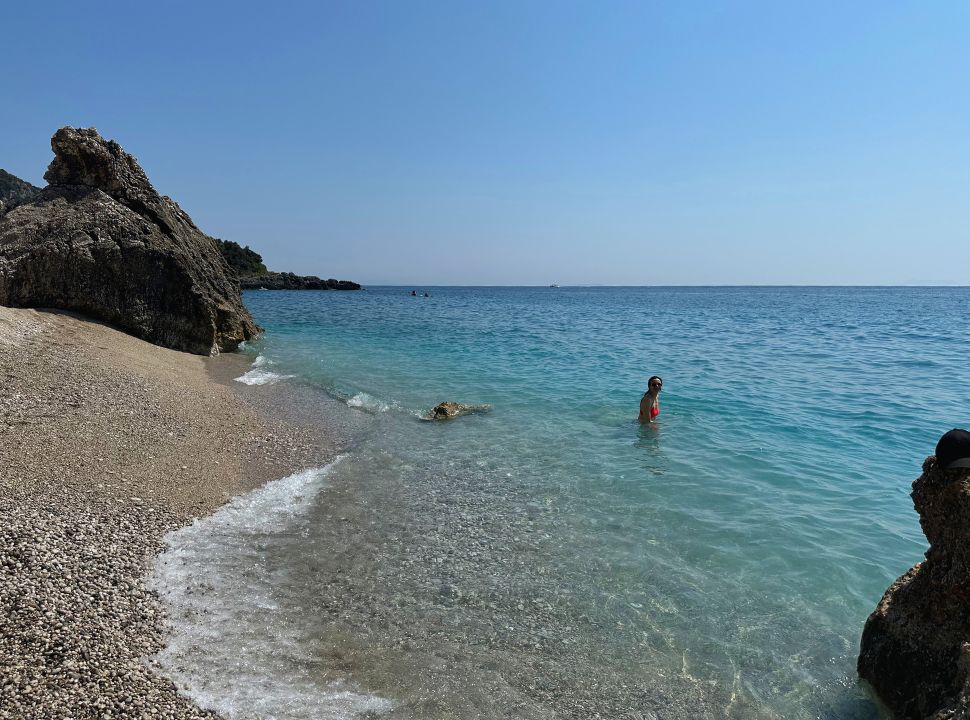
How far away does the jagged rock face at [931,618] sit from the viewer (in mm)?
3932

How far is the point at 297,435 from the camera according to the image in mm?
10812

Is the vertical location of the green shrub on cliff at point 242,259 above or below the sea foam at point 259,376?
above

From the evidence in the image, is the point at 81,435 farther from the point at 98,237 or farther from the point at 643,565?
the point at 98,237

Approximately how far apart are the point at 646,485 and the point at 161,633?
7049 millimetres

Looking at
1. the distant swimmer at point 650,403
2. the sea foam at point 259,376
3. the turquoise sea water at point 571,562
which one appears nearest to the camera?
the turquoise sea water at point 571,562

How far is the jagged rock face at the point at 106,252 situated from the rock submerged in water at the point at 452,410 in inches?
351

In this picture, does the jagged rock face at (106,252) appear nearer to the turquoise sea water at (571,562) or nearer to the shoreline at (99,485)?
the shoreline at (99,485)

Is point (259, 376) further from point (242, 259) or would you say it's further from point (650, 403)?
point (242, 259)

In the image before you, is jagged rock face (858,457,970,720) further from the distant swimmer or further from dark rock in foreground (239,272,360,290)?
dark rock in foreground (239,272,360,290)

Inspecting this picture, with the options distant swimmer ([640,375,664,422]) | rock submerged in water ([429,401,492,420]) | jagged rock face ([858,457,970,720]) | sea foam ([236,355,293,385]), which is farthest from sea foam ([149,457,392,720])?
sea foam ([236,355,293,385])

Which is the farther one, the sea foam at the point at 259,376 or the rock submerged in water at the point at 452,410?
the sea foam at the point at 259,376

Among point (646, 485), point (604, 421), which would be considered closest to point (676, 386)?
point (604, 421)

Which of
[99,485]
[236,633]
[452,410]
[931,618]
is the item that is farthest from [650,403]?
[99,485]

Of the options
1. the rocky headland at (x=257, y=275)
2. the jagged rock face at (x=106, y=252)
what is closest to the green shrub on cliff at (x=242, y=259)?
the rocky headland at (x=257, y=275)
